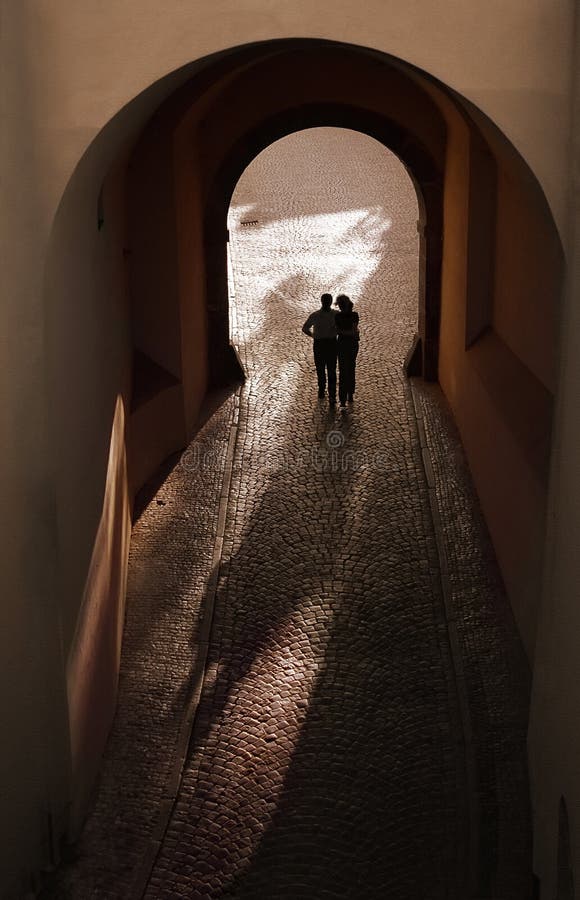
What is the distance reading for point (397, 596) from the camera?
1070 cm

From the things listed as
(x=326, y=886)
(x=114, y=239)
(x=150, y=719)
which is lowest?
(x=326, y=886)

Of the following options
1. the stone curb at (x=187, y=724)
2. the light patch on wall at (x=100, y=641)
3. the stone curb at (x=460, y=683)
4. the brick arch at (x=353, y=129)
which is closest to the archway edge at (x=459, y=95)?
the light patch on wall at (x=100, y=641)

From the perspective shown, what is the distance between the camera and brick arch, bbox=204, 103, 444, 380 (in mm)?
14375

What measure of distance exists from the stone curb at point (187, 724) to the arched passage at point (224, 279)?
0.53m

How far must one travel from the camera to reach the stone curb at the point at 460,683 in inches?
318

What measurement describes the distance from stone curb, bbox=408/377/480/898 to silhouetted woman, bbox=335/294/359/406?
1.22m

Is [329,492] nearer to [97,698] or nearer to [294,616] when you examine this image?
[294,616]

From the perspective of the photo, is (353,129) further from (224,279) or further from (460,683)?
(460,683)

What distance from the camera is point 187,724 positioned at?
Result: 9.31 meters

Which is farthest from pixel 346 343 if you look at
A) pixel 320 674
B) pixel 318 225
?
pixel 318 225

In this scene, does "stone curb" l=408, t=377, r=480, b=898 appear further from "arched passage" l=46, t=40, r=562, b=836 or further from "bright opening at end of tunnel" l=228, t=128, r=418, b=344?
"bright opening at end of tunnel" l=228, t=128, r=418, b=344

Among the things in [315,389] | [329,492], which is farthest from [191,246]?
[329,492]

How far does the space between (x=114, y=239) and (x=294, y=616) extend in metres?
3.47

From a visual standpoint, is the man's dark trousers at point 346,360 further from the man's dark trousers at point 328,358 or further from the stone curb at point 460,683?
the stone curb at point 460,683
